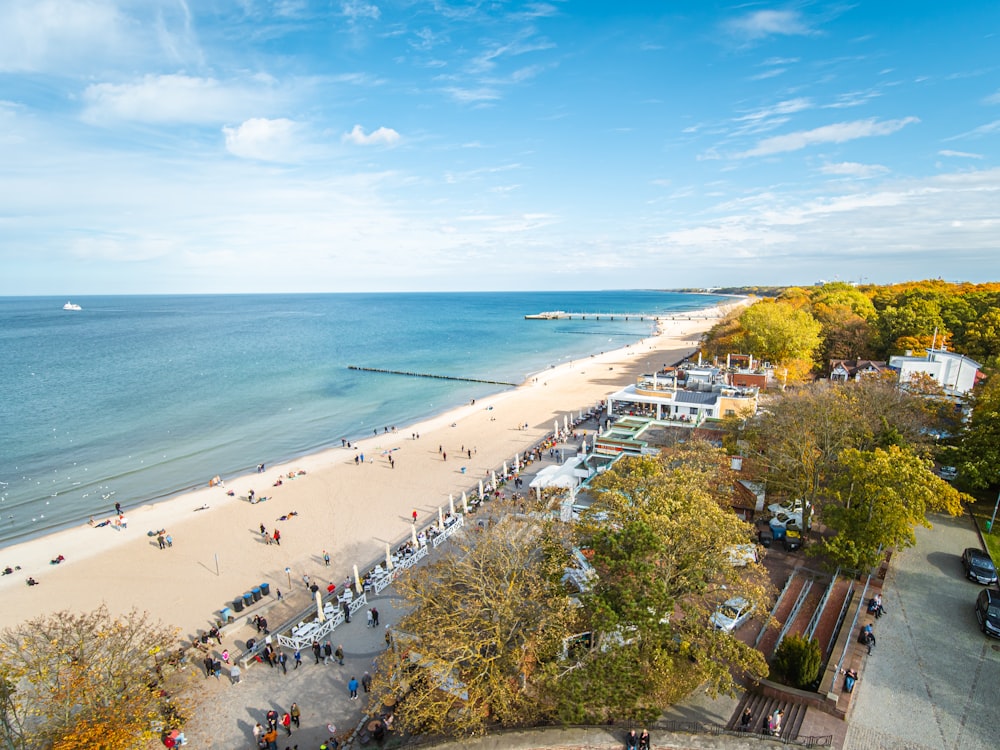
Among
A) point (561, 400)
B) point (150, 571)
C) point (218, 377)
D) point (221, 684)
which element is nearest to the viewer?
point (221, 684)

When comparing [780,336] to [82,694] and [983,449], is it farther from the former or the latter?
[82,694]

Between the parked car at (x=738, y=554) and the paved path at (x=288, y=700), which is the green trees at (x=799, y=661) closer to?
the parked car at (x=738, y=554)

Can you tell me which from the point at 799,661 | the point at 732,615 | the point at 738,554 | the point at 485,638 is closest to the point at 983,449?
the point at 732,615

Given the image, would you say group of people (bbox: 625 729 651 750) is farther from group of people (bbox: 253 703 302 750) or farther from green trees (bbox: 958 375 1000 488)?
green trees (bbox: 958 375 1000 488)

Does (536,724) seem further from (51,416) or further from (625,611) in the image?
(51,416)

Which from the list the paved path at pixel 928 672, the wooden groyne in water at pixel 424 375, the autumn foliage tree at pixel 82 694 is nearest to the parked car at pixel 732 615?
the paved path at pixel 928 672

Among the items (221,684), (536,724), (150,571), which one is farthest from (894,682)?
(150,571)
